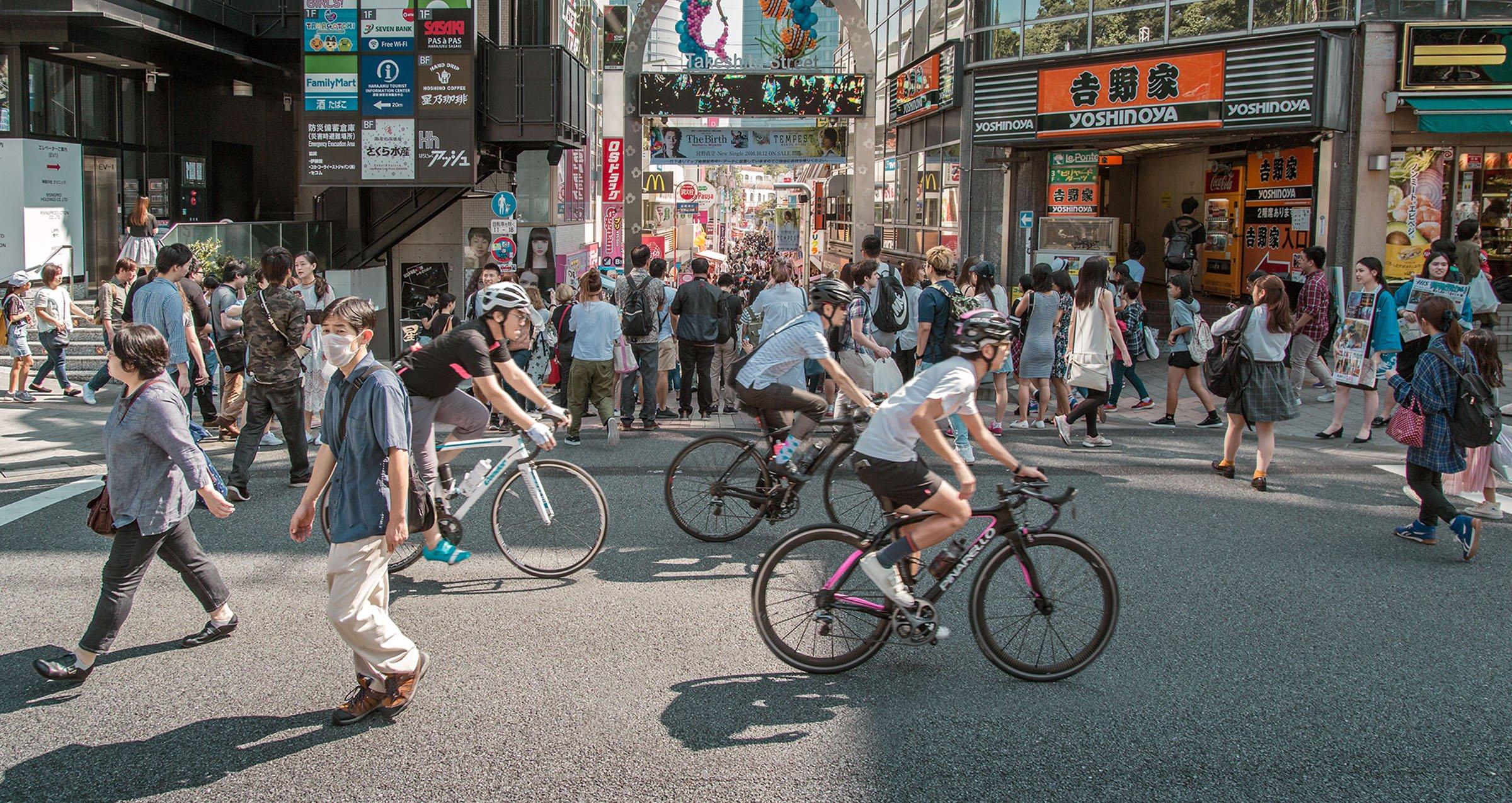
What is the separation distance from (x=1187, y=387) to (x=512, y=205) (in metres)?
11.7

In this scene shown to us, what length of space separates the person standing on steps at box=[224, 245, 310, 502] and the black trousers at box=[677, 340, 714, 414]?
13.4 feet

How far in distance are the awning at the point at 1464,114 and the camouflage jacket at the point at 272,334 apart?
1483 centimetres

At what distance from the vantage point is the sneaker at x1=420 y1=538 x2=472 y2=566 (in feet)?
20.4

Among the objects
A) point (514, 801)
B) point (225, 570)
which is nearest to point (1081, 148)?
point (225, 570)

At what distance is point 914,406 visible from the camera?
5023mm

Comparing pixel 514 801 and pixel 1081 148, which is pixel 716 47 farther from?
pixel 514 801

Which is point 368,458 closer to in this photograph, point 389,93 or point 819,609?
point 819,609

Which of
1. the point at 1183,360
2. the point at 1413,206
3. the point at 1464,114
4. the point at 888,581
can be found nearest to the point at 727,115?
the point at 1413,206

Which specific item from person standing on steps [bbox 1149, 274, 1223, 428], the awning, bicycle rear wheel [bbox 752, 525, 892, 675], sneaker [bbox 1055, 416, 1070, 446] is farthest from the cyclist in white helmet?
the awning

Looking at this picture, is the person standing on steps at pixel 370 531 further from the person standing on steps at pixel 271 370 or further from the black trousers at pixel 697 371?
the black trousers at pixel 697 371

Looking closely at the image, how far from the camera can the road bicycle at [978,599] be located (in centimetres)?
497

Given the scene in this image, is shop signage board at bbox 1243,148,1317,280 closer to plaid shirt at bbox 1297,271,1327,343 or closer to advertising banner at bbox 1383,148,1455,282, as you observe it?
advertising banner at bbox 1383,148,1455,282

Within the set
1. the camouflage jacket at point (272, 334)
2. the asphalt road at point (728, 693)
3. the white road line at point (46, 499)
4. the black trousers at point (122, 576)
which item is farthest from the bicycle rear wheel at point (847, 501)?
the white road line at point (46, 499)

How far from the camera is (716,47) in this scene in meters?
23.9
